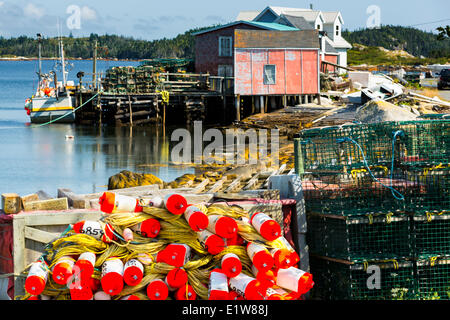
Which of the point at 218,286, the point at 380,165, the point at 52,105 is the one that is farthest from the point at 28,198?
the point at 52,105

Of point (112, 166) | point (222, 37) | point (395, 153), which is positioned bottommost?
point (112, 166)

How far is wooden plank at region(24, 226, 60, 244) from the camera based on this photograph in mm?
6047

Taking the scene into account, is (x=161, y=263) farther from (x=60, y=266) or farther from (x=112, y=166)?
(x=112, y=166)

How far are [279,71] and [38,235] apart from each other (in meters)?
30.4

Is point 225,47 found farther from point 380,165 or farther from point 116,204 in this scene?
point 116,204

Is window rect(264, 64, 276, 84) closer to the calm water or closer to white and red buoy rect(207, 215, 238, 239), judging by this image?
the calm water

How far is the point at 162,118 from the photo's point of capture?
41.2m

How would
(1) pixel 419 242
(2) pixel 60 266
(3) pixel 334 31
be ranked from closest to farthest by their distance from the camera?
(2) pixel 60 266
(1) pixel 419 242
(3) pixel 334 31

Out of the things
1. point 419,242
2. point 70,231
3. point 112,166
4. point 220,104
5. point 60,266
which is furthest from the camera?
point 220,104

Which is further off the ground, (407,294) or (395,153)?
(395,153)

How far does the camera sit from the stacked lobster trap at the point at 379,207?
627 cm

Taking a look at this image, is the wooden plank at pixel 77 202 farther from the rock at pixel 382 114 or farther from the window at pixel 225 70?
the window at pixel 225 70

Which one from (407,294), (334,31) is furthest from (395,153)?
(334,31)

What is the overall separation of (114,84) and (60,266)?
3722cm
